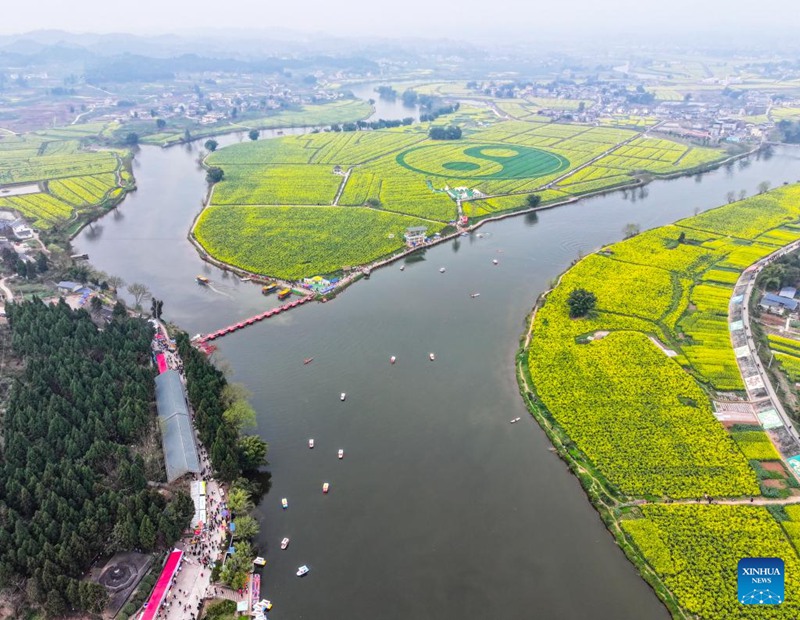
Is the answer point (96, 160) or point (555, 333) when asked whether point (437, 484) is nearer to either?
point (555, 333)

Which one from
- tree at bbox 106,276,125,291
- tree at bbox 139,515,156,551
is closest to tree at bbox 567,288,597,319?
tree at bbox 139,515,156,551

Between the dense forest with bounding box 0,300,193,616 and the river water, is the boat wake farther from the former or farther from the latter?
the dense forest with bounding box 0,300,193,616

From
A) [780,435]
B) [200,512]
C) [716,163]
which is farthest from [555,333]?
[716,163]

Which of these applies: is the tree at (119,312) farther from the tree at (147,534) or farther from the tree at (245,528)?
the tree at (245,528)

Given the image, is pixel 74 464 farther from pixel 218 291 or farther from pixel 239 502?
pixel 218 291

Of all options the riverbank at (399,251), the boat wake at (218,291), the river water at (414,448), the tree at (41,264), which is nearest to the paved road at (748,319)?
the river water at (414,448)
